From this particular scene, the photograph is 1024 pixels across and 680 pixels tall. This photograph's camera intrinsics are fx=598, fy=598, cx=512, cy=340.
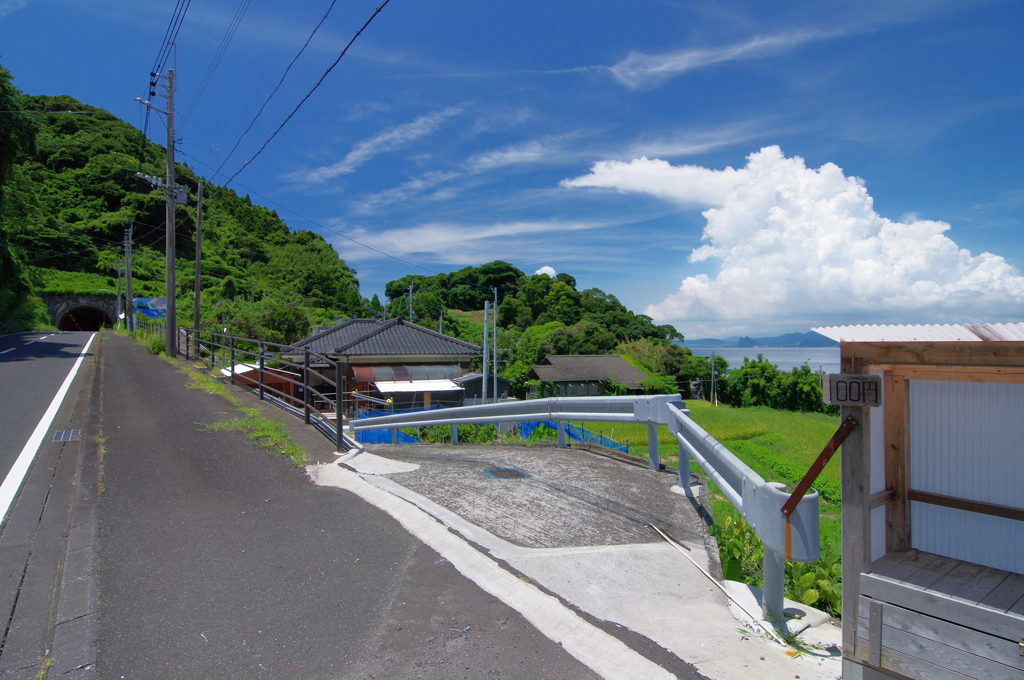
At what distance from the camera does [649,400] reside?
622 centimetres

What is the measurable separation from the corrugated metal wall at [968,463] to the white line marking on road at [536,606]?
1960 millimetres

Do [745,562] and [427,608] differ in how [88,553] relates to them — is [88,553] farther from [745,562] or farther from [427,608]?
[745,562]

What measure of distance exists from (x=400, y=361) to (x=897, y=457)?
33.5 metres

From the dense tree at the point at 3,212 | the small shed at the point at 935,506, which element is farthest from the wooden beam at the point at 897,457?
the dense tree at the point at 3,212

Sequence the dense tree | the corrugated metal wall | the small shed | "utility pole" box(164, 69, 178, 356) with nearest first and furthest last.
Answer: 1. the small shed
2. the corrugated metal wall
3. "utility pole" box(164, 69, 178, 356)
4. the dense tree

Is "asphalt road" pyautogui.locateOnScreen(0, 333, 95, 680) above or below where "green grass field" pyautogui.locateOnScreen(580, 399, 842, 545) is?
above

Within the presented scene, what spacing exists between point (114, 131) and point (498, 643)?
106 m

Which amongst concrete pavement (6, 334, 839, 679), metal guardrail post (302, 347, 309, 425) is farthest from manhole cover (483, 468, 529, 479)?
metal guardrail post (302, 347, 309, 425)

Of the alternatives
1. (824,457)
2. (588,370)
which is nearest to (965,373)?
(824,457)

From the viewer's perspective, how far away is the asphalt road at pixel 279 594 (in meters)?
2.96

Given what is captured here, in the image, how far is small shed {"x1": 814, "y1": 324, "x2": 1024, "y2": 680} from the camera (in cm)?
275

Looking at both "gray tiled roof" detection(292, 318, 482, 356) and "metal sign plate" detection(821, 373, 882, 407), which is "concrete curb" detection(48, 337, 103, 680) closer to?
"metal sign plate" detection(821, 373, 882, 407)

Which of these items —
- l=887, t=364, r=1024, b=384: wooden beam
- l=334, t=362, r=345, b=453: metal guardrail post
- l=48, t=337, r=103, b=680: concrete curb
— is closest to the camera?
l=48, t=337, r=103, b=680: concrete curb

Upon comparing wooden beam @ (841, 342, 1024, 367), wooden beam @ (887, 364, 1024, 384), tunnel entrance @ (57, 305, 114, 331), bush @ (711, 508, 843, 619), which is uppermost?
tunnel entrance @ (57, 305, 114, 331)
